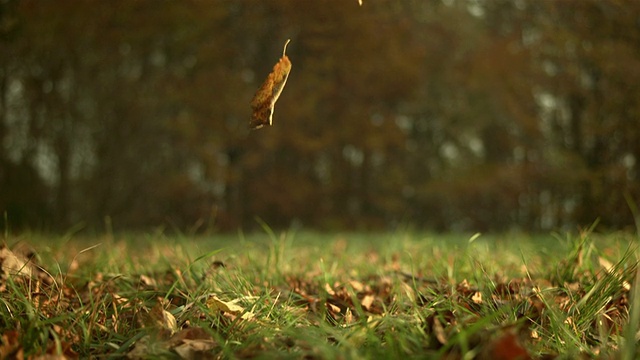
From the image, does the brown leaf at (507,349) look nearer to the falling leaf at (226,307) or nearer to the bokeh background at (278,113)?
the falling leaf at (226,307)

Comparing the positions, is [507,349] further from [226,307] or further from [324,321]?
[226,307]

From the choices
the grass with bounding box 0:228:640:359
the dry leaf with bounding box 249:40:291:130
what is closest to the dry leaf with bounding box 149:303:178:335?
the grass with bounding box 0:228:640:359

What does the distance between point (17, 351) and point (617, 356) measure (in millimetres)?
1167

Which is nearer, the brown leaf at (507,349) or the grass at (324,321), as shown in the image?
the brown leaf at (507,349)

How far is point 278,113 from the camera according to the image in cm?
969

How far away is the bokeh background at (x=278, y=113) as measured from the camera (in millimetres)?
9266

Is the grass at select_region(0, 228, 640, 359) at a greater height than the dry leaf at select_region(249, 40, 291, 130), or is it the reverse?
the dry leaf at select_region(249, 40, 291, 130)

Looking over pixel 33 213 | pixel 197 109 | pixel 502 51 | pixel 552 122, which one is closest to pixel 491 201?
pixel 552 122

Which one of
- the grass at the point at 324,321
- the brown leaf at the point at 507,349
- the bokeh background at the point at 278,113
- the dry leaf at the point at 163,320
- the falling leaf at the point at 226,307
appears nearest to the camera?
the brown leaf at the point at 507,349

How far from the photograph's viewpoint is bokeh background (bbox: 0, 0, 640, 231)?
9266 millimetres

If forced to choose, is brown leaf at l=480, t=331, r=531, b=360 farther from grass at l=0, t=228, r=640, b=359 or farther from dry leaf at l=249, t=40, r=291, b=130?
dry leaf at l=249, t=40, r=291, b=130

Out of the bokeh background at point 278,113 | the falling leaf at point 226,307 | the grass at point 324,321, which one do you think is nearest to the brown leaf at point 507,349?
the grass at point 324,321

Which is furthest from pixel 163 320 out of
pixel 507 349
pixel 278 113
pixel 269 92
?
pixel 278 113

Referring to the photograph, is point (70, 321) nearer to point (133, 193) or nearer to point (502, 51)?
point (133, 193)
